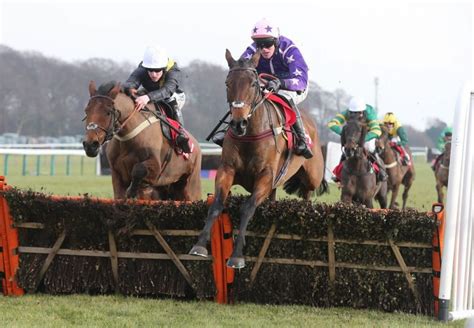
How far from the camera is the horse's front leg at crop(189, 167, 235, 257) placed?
590 cm

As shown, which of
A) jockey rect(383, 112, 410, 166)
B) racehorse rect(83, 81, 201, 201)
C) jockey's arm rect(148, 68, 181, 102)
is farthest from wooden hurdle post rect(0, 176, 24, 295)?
jockey rect(383, 112, 410, 166)

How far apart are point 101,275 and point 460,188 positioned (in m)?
2.92

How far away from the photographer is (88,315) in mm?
5695

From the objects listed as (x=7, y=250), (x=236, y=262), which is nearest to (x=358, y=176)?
(x=236, y=262)

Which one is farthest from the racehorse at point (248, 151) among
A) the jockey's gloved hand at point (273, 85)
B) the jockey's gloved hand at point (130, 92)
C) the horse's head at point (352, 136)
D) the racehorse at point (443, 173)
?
the racehorse at point (443, 173)

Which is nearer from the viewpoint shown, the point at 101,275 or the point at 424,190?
the point at 101,275

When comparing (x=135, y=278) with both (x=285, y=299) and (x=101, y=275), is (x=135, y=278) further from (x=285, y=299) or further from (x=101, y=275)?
(x=285, y=299)

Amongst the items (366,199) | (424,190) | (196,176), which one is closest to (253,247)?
(196,176)

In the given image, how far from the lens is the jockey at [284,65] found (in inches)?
285

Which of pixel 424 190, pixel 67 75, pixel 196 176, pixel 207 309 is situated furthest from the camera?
pixel 67 75

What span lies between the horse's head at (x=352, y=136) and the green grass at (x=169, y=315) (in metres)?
4.26

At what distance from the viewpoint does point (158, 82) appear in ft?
27.9

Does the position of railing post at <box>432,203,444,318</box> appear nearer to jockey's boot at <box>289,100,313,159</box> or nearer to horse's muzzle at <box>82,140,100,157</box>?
jockey's boot at <box>289,100,313,159</box>

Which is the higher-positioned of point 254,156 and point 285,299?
point 254,156
